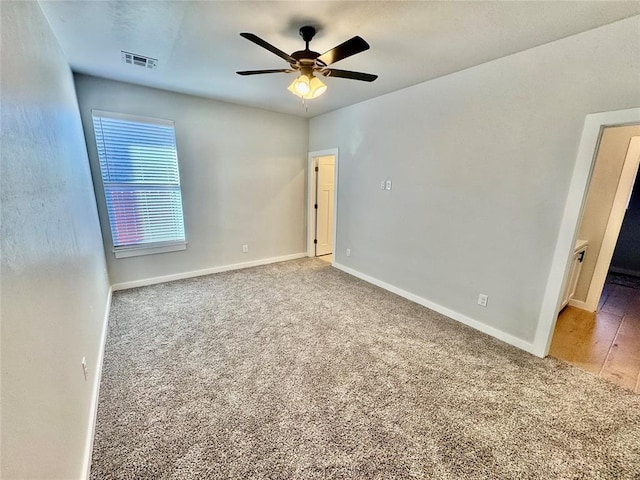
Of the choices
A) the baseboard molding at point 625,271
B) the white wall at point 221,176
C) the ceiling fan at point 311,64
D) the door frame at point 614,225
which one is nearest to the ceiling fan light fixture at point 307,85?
the ceiling fan at point 311,64

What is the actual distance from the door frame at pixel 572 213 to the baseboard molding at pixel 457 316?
0.37ft

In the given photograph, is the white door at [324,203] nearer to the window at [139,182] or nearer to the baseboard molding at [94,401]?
the window at [139,182]

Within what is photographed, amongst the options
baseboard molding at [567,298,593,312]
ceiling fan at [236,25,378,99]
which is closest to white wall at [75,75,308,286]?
ceiling fan at [236,25,378,99]

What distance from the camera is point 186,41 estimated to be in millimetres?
2105

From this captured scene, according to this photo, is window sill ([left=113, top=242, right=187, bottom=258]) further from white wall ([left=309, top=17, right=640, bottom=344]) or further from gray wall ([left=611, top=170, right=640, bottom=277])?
gray wall ([left=611, top=170, right=640, bottom=277])

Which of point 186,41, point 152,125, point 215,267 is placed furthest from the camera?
point 215,267

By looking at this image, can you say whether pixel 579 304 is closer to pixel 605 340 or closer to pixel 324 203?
pixel 605 340

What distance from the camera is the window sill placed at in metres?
3.41

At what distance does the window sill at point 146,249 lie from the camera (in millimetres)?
3408

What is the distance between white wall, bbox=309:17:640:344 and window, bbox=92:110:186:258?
105 inches

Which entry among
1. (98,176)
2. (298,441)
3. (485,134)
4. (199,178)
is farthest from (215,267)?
(485,134)

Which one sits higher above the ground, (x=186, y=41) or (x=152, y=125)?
(x=186, y=41)

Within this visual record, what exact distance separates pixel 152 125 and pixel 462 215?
12.7 ft

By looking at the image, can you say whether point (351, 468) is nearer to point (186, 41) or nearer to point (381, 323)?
point (381, 323)
